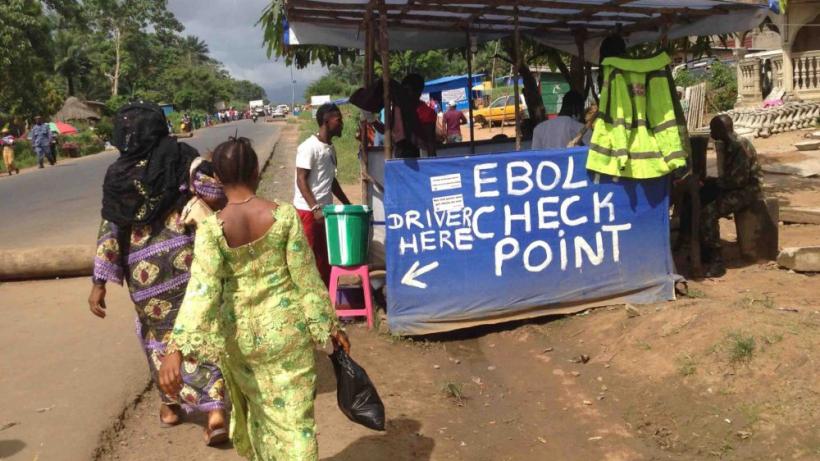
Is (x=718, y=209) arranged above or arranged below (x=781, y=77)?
below

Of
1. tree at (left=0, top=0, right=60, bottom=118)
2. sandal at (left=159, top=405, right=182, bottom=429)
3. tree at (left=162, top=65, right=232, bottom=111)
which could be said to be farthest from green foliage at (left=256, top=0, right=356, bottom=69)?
tree at (left=162, top=65, right=232, bottom=111)

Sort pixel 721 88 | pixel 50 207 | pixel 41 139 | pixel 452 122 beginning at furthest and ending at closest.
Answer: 1. pixel 721 88
2. pixel 41 139
3. pixel 452 122
4. pixel 50 207

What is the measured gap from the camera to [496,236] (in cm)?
552

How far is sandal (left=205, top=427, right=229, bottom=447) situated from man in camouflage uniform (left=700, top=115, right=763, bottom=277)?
14.7 feet

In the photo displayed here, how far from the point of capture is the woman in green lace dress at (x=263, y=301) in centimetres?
283

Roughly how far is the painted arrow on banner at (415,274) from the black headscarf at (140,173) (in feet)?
6.57

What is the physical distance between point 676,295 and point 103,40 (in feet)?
222

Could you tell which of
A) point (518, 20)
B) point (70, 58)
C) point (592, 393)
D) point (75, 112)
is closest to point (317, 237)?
point (592, 393)

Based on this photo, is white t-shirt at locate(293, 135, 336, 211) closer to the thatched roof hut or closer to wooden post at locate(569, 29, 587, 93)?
wooden post at locate(569, 29, 587, 93)

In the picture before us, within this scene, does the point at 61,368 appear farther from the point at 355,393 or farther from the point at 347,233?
the point at 355,393

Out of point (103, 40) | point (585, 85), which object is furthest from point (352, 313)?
point (103, 40)

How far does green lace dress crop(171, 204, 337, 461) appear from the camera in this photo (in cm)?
284

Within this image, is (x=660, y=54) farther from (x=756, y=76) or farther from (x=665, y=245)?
(x=756, y=76)

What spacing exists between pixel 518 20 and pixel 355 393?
14.5 feet
